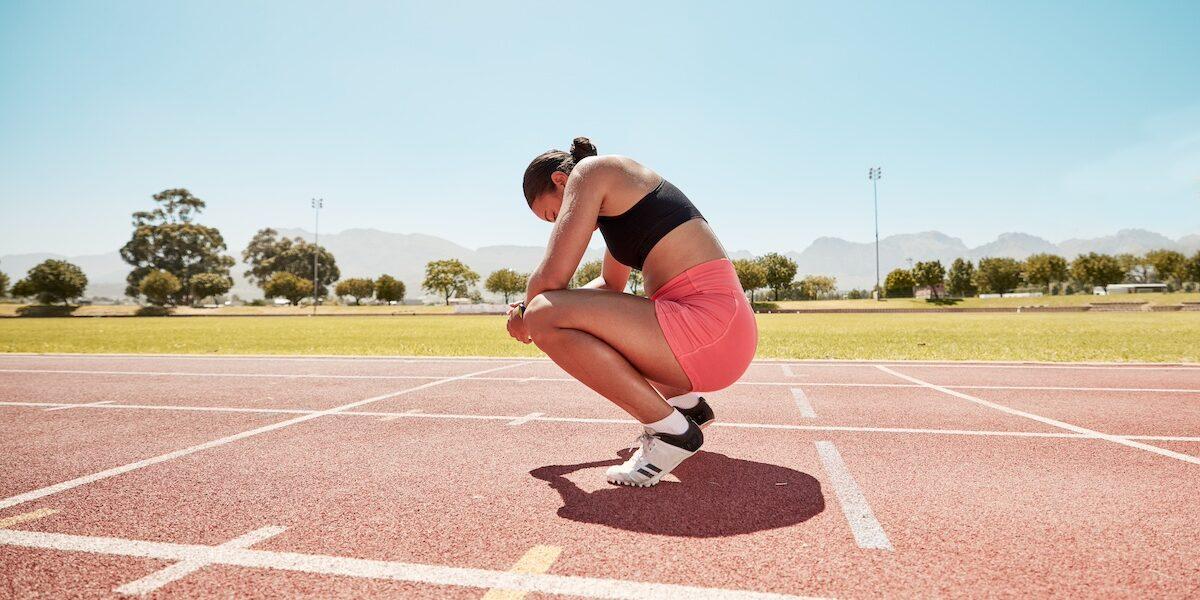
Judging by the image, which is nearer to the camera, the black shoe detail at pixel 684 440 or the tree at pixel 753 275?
the black shoe detail at pixel 684 440

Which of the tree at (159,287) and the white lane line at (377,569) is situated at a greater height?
the tree at (159,287)

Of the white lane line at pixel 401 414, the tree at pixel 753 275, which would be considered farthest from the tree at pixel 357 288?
the white lane line at pixel 401 414

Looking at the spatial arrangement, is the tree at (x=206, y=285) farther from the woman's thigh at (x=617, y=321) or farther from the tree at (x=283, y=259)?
the woman's thigh at (x=617, y=321)

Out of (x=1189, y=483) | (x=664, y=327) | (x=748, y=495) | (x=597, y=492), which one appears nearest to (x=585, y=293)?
(x=664, y=327)

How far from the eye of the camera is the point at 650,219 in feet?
9.57

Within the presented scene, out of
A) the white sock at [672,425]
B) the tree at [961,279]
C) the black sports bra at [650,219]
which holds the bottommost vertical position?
the white sock at [672,425]

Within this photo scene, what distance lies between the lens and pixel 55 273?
77375 mm

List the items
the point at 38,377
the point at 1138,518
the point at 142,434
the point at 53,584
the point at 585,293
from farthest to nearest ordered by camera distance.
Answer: the point at 38,377 → the point at 142,434 → the point at 585,293 → the point at 1138,518 → the point at 53,584

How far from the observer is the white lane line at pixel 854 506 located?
2.19m

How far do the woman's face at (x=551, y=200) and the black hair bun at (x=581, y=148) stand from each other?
0.19m

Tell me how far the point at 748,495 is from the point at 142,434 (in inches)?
168

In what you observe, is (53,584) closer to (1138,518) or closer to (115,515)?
(115,515)

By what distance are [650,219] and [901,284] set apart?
4224 inches

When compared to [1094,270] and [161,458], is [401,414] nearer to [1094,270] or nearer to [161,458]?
[161,458]
